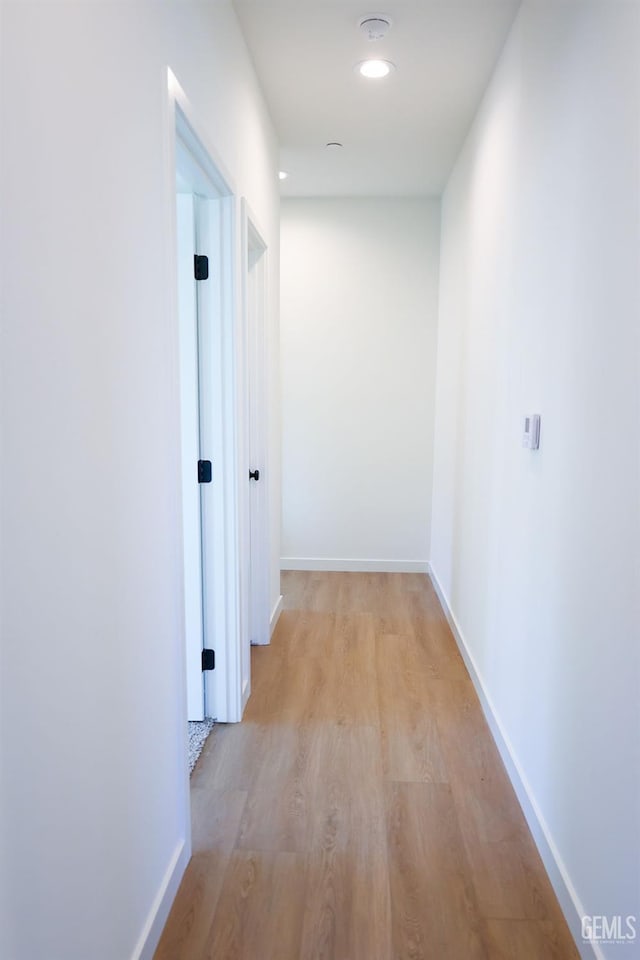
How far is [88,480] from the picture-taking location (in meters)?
1.09

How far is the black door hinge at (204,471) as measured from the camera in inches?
92.0

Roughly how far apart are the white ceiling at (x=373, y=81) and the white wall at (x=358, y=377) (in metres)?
0.50

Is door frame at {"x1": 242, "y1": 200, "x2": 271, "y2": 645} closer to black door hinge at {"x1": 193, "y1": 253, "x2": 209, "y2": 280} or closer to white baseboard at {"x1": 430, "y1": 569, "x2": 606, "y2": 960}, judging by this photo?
black door hinge at {"x1": 193, "y1": 253, "x2": 209, "y2": 280}

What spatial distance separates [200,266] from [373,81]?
125 cm

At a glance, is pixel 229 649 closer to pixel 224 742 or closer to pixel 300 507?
pixel 224 742

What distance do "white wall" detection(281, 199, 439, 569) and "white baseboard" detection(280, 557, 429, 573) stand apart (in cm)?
2

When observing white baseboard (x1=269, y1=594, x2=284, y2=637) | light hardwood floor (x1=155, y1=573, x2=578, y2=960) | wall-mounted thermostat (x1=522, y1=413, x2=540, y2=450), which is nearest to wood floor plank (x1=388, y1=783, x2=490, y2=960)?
light hardwood floor (x1=155, y1=573, x2=578, y2=960)

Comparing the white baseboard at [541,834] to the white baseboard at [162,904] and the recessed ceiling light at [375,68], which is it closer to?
the white baseboard at [162,904]

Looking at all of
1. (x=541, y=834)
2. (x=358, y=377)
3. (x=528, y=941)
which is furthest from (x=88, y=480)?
(x=358, y=377)

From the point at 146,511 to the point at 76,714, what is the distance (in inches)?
18.3

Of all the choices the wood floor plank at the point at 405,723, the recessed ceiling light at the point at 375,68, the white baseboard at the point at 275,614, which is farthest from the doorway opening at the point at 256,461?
the recessed ceiling light at the point at 375,68

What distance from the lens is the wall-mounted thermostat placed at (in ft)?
6.31

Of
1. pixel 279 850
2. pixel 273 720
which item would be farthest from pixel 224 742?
pixel 279 850

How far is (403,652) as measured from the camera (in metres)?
3.26
